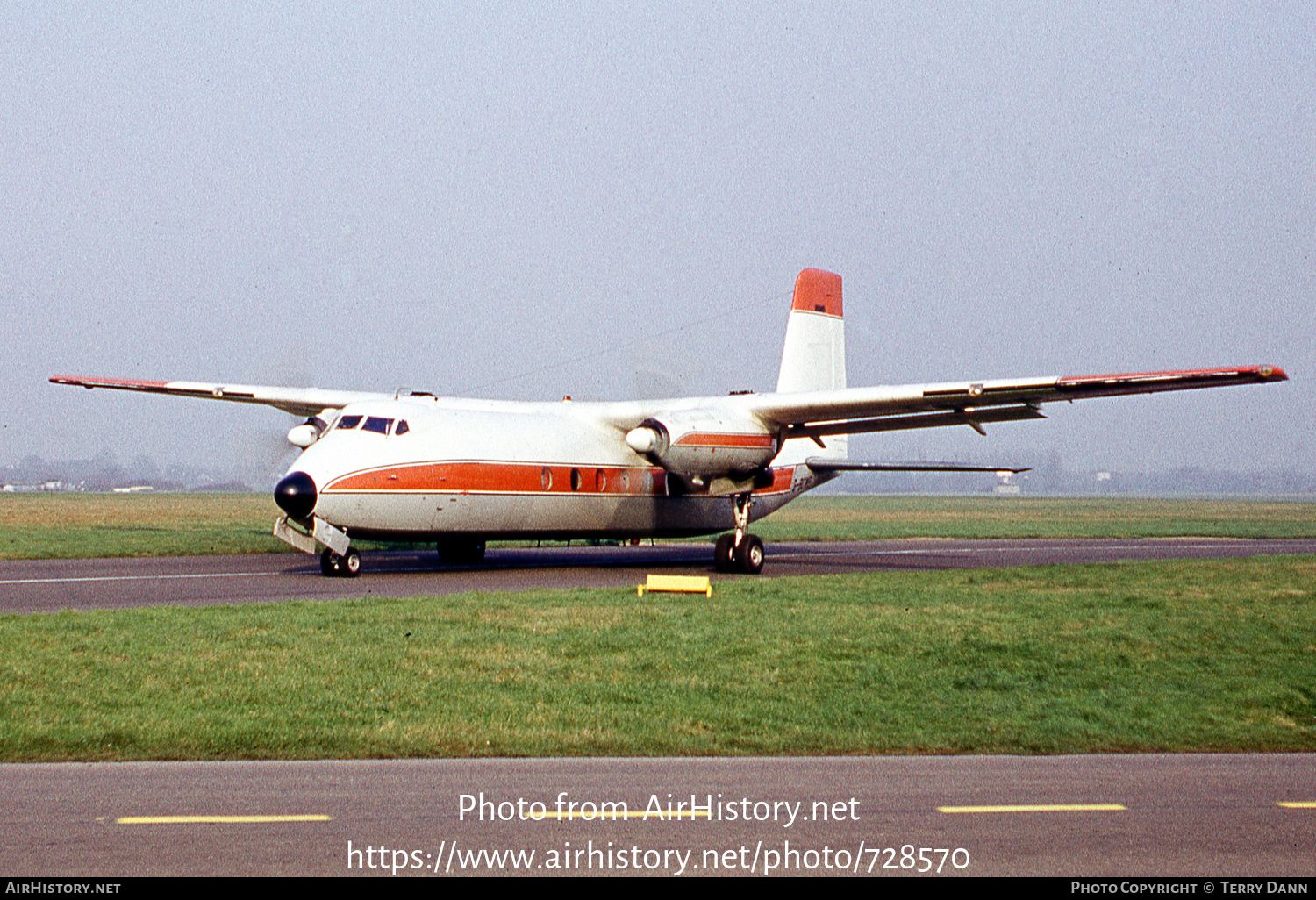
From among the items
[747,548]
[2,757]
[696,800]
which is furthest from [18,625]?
[747,548]

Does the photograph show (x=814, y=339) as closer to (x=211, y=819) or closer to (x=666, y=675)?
(x=666, y=675)

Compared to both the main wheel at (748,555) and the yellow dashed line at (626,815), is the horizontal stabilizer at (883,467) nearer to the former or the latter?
the main wheel at (748,555)

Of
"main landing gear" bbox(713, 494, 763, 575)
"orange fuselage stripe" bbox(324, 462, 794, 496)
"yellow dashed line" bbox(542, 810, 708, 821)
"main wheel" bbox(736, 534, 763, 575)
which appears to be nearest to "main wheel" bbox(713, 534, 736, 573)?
"main landing gear" bbox(713, 494, 763, 575)

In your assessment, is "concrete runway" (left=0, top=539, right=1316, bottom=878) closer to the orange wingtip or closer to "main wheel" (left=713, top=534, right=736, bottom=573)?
"main wheel" (left=713, top=534, right=736, bottom=573)

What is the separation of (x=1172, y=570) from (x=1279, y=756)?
17.5m

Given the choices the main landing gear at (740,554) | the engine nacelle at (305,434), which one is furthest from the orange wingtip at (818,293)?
the engine nacelle at (305,434)

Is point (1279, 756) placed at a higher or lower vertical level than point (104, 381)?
lower

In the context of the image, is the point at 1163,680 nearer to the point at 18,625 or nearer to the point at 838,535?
the point at 18,625

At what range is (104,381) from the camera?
30156 mm

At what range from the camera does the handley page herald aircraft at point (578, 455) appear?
22.6 meters

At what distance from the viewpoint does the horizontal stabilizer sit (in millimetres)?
30703

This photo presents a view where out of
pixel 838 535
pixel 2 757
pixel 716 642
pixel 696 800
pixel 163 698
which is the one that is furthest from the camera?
pixel 838 535

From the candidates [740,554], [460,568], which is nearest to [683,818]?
[740,554]

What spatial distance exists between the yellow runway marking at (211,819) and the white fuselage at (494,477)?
15519 millimetres
